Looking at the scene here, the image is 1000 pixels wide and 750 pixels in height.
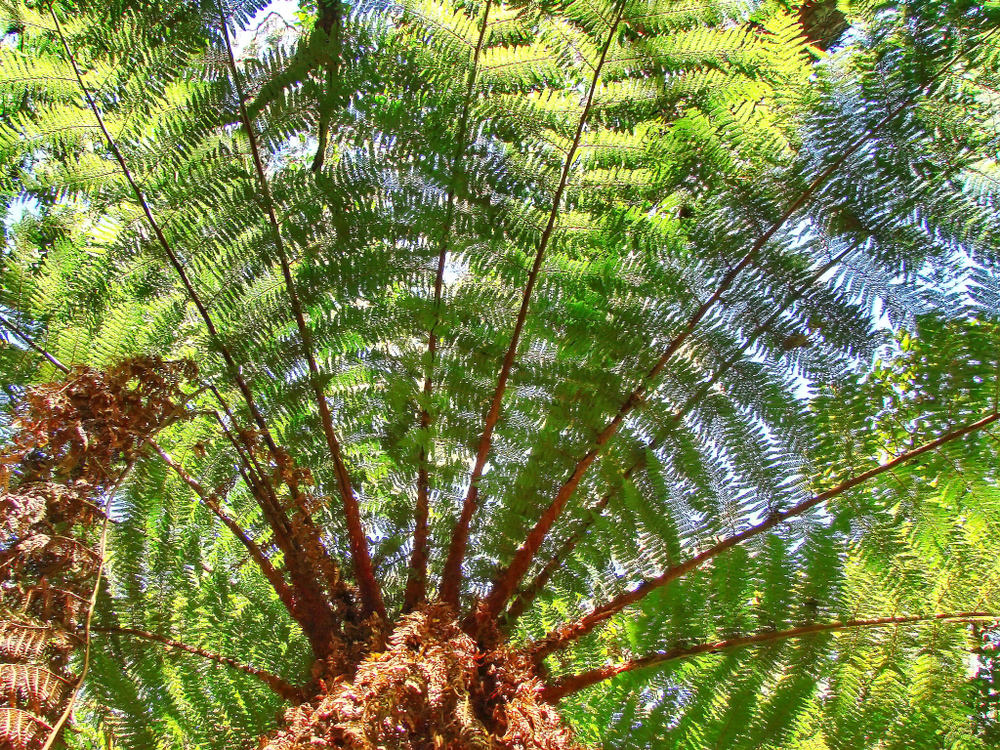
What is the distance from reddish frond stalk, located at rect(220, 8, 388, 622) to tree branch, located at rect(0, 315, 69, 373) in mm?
559

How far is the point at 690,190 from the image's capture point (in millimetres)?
1675

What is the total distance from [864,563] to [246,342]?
1522mm

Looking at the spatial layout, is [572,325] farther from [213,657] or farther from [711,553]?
[213,657]

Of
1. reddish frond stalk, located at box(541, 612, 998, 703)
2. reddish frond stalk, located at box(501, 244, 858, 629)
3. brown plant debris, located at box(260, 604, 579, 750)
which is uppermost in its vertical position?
reddish frond stalk, located at box(501, 244, 858, 629)

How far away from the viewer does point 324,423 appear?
1603mm

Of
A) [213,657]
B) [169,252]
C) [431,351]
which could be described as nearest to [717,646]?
[431,351]

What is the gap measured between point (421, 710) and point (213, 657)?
84cm

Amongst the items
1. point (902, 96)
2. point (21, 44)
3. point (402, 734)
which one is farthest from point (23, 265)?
point (902, 96)

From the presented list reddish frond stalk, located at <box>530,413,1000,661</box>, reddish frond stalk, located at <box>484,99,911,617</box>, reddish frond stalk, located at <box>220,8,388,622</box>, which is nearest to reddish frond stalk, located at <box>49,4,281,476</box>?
reddish frond stalk, located at <box>220,8,388,622</box>

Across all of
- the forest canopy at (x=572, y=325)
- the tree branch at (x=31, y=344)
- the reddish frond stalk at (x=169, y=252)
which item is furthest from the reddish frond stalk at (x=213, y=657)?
the tree branch at (x=31, y=344)

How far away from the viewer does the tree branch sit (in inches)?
65.0

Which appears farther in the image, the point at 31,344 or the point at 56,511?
the point at 31,344

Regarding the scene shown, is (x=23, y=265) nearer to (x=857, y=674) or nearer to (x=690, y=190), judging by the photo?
(x=690, y=190)

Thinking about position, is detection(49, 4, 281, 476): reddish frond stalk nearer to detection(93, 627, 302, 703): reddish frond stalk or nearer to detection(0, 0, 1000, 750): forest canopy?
detection(0, 0, 1000, 750): forest canopy
